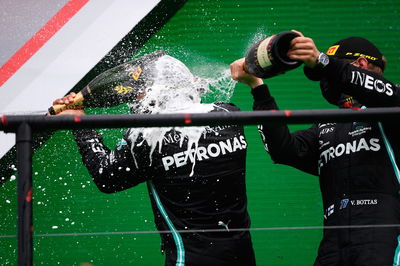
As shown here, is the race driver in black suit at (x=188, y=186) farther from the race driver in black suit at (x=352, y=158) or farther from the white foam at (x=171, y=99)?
the race driver in black suit at (x=352, y=158)

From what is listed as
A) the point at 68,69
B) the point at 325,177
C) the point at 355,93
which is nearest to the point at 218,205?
the point at 325,177

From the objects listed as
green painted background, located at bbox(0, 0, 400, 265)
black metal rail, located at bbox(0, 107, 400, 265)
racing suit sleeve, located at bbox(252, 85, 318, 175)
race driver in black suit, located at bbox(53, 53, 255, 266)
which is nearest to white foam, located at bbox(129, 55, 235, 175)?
race driver in black suit, located at bbox(53, 53, 255, 266)

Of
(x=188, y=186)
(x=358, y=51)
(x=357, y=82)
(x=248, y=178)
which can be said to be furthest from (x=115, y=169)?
(x=248, y=178)

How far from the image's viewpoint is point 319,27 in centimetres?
337

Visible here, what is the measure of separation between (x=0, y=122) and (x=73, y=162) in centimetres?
196

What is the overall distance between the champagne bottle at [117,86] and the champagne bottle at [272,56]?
0.57 metres

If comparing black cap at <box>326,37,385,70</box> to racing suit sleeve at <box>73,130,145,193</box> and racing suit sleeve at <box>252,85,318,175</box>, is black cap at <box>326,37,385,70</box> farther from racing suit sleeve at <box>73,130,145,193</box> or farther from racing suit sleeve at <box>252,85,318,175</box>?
racing suit sleeve at <box>73,130,145,193</box>

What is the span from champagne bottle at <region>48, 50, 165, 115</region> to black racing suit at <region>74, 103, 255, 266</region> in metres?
0.25

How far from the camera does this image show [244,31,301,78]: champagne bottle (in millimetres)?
1617

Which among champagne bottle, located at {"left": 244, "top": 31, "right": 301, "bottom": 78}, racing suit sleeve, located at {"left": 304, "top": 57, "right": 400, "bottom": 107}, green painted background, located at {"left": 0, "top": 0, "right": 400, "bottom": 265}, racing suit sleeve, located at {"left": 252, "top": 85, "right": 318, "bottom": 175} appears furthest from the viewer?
green painted background, located at {"left": 0, "top": 0, "right": 400, "bottom": 265}

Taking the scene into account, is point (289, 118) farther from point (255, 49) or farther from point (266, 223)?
point (266, 223)

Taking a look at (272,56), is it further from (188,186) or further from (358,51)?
(358,51)

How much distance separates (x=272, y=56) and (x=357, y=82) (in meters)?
0.29

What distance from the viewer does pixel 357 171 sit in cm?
199
